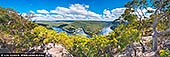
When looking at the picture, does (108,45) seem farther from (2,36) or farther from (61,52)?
(2,36)

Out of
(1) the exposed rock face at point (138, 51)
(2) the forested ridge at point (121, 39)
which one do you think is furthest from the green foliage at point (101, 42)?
(1) the exposed rock face at point (138, 51)

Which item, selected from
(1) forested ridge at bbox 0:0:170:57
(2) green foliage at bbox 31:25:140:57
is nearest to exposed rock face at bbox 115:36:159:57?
(1) forested ridge at bbox 0:0:170:57

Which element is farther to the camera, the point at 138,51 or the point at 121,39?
the point at 138,51

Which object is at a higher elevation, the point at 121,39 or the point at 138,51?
the point at 121,39

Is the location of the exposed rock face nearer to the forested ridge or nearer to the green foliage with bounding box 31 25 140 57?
the forested ridge

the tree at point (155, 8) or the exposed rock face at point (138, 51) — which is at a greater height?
the tree at point (155, 8)

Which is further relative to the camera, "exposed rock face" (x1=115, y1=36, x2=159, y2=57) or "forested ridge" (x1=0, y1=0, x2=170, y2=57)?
"exposed rock face" (x1=115, y1=36, x2=159, y2=57)

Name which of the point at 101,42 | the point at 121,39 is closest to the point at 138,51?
the point at 121,39

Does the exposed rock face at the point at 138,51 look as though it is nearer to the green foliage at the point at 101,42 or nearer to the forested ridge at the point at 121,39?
the forested ridge at the point at 121,39

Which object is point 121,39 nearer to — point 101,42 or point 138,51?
point 101,42
